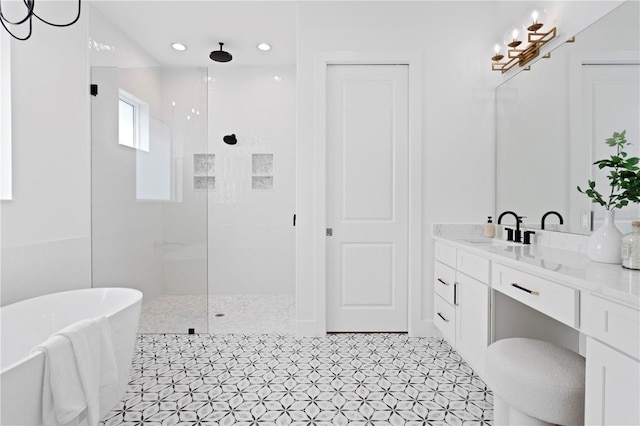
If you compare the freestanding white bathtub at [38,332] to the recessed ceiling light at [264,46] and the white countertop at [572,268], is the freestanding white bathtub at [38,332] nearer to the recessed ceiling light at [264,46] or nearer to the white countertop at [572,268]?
the white countertop at [572,268]

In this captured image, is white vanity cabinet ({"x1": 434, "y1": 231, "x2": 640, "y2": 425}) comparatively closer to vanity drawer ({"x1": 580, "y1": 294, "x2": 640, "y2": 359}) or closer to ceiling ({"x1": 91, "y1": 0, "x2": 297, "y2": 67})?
vanity drawer ({"x1": 580, "y1": 294, "x2": 640, "y2": 359})

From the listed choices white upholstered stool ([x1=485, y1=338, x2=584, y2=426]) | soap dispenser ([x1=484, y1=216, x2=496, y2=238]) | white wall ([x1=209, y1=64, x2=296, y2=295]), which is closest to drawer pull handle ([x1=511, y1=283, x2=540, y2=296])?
white upholstered stool ([x1=485, y1=338, x2=584, y2=426])

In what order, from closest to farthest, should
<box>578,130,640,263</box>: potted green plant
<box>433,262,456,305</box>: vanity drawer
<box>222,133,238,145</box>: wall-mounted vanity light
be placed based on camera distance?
<box>578,130,640,263</box>: potted green plant < <box>433,262,456,305</box>: vanity drawer < <box>222,133,238,145</box>: wall-mounted vanity light

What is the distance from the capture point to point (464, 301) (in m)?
2.16

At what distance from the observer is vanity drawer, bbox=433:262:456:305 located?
2349 mm

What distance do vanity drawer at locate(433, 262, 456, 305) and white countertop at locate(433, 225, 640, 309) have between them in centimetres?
24

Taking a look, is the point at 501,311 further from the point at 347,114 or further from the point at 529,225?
the point at 347,114

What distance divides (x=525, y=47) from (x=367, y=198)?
5.43 feet

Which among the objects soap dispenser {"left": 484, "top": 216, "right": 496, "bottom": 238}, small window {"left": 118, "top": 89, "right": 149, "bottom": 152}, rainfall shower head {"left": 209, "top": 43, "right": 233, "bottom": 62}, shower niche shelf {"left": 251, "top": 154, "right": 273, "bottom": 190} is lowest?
soap dispenser {"left": 484, "top": 216, "right": 496, "bottom": 238}

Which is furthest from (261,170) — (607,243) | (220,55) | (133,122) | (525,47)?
(607,243)

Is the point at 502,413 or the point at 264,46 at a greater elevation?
the point at 264,46

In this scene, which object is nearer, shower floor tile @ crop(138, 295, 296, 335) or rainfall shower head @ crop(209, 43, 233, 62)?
shower floor tile @ crop(138, 295, 296, 335)

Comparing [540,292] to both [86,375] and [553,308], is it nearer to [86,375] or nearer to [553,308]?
[553,308]

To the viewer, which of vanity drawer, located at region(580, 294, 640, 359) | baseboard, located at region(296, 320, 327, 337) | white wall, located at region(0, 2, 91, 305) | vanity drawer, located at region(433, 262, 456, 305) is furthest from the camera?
baseboard, located at region(296, 320, 327, 337)
